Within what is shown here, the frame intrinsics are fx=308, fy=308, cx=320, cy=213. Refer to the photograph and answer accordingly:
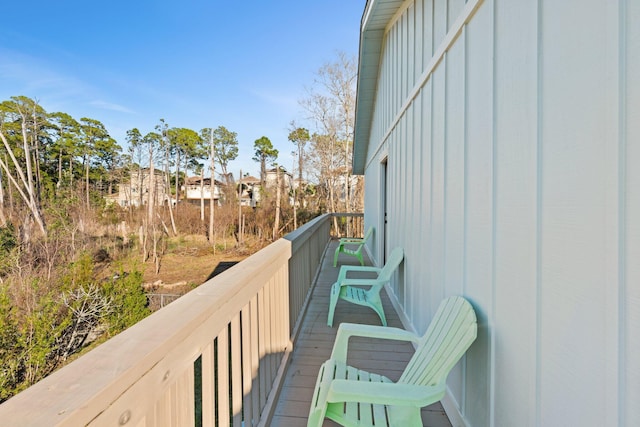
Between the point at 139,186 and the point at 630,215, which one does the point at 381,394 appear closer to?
the point at 630,215

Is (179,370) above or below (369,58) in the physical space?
below

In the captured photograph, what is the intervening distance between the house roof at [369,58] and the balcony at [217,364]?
342 cm

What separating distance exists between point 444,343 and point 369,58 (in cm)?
513

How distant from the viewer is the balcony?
509 millimetres

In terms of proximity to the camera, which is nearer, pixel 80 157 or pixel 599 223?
pixel 599 223

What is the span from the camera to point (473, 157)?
1.71m

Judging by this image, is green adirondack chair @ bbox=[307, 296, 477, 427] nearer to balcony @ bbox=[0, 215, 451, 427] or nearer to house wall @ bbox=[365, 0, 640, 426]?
house wall @ bbox=[365, 0, 640, 426]

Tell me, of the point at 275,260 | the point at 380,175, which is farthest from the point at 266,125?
the point at 275,260

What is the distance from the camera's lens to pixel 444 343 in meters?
1.55

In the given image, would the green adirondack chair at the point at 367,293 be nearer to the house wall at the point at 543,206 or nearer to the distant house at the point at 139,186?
the house wall at the point at 543,206

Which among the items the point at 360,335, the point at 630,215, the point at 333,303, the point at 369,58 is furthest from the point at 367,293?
the point at 369,58

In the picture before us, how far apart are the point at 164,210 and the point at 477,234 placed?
60.3ft

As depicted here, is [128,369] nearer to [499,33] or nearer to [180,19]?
[499,33]

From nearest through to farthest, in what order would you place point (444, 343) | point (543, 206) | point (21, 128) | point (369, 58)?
point (543, 206)
point (444, 343)
point (369, 58)
point (21, 128)
